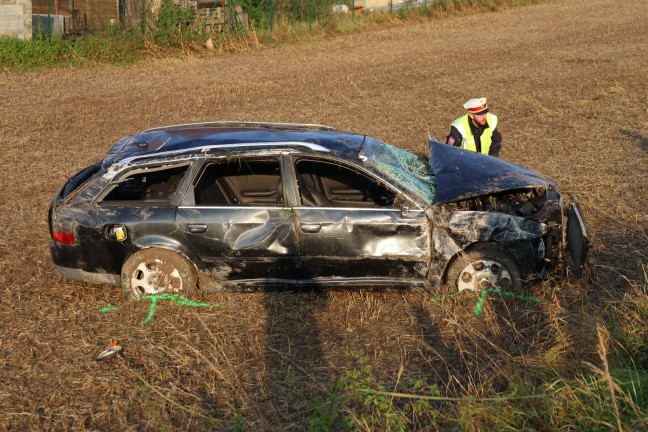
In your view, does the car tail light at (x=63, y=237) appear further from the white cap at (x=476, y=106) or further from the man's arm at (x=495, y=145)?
the man's arm at (x=495, y=145)

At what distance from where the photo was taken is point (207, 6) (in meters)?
26.9

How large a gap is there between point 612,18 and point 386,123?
1646 cm

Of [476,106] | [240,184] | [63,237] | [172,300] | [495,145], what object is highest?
[476,106]

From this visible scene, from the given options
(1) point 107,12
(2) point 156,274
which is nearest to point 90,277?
(2) point 156,274

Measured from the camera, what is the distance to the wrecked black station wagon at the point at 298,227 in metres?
7.52

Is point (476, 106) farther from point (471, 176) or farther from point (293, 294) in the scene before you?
point (293, 294)

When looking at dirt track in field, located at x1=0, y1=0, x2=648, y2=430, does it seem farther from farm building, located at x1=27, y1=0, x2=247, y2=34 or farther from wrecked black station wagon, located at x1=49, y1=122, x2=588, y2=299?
farm building, located at x1=27, y1=0, x2=247, y2=34

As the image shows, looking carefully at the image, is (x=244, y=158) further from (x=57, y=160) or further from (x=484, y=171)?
(x=57, y=160)

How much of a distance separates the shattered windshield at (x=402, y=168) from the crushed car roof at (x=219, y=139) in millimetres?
146

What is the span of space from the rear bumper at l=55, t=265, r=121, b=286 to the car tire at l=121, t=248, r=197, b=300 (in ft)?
0.48

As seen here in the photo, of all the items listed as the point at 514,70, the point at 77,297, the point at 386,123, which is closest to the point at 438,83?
the point at 514,70

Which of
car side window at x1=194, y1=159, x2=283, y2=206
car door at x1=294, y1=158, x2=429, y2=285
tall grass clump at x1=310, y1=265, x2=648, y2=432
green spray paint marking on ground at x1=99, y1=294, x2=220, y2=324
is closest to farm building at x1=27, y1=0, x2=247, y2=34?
car side window at x1=194, y1=159, x2=283, y2=206

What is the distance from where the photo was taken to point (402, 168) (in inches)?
319

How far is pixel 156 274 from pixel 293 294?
1222 mm
